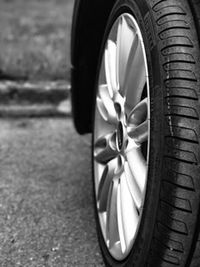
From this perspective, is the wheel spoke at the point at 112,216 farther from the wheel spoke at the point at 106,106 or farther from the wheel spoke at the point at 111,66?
the wheel spoke at the point at 111,66

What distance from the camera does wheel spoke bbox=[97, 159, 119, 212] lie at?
75.8 inches

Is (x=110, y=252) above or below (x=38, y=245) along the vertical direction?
above

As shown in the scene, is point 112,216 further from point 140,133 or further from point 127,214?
point 140,133

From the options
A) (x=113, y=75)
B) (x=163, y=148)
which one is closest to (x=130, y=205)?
(x=163, y=148)

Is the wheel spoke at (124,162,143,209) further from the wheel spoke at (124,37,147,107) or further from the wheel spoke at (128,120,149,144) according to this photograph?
the wheel spoke at (124,37,147,107)

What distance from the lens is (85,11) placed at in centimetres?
216

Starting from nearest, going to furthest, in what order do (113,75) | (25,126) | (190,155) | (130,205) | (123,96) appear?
(190,155) → (130,205) → (123,96) → (113,75) → (25,126)

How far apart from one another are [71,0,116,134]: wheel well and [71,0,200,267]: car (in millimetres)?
36

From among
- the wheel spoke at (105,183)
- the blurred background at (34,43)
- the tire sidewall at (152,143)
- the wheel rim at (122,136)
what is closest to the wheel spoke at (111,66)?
the wheel rim at (122,136)

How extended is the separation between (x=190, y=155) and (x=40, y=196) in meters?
1.28

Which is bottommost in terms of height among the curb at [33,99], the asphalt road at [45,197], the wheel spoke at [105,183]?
the asphalt road at [45,197]

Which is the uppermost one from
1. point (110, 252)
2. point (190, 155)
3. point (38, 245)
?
point (190, 155)

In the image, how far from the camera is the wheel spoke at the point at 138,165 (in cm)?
159

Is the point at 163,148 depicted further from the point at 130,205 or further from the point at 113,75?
the point at 113,75
